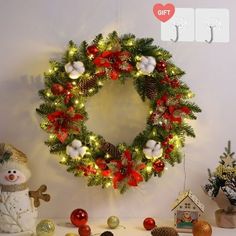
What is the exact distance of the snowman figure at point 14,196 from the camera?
207 cm

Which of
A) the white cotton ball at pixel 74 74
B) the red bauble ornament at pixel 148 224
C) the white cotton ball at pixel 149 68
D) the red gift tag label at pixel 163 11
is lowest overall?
the red bauble ornament at pixel 148 224

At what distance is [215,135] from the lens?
235cm

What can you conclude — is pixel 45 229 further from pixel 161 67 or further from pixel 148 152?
pixel 161 67

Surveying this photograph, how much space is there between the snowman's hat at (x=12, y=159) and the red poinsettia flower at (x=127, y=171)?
0.42 metres

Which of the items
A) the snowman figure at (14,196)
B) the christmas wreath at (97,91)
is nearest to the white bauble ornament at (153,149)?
the christmas wreath at (97,91)

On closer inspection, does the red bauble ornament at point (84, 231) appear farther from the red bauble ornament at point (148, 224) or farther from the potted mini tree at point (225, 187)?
the potted mini tree at point (225, 187)

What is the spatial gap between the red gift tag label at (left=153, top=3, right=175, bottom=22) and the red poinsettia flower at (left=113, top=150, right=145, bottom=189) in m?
0.71

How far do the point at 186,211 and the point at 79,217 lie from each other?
1.65 ft

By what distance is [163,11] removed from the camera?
2320 millimetres

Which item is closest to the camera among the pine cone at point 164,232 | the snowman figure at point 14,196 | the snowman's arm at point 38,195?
the pine cone at point 164,232

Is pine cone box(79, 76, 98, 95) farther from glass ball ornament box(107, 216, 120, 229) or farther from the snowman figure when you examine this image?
glass ball ornament box(107, 216, 120, 229)

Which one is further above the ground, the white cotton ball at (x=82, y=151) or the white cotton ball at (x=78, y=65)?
the white cotton ball at (x=78, y=65)

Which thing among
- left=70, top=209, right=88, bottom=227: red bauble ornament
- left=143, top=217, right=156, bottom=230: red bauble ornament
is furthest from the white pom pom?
left=143, top=217, right=156, bottom=230: red bauble ornament

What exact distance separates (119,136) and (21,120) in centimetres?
51
